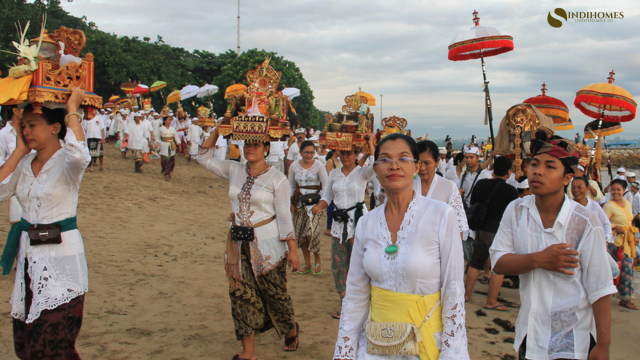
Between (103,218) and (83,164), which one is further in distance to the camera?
(103,218)

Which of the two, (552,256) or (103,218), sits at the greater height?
(552,256)

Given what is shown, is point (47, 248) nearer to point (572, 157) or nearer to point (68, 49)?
point (68, 49)

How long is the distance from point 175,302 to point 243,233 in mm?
2260

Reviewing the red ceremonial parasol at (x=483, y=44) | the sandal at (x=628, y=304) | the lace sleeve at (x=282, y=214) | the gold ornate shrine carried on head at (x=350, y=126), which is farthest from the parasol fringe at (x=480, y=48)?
the lace sleeve at (x=282, y=214)

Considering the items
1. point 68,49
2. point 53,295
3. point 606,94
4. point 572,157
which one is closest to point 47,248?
point 53,295

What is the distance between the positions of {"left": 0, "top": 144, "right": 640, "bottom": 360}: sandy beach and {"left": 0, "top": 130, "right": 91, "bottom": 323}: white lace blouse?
4.34 ft

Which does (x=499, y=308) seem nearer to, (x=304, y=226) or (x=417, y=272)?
(x=304, y=226)

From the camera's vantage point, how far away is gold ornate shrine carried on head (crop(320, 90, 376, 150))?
18.1ft

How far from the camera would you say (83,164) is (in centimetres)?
326

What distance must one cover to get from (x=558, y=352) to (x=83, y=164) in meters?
3.28

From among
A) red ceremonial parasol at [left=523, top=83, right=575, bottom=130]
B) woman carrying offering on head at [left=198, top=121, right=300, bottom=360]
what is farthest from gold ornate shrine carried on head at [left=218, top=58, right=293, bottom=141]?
red ceremonial parasol at [left=523, top=83, right=575, bottom=130]

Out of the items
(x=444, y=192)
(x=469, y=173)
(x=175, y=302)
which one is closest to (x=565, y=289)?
(x=444, y=192)

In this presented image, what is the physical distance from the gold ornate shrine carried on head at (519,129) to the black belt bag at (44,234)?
4.40 metres

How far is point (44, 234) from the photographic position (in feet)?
10.5
